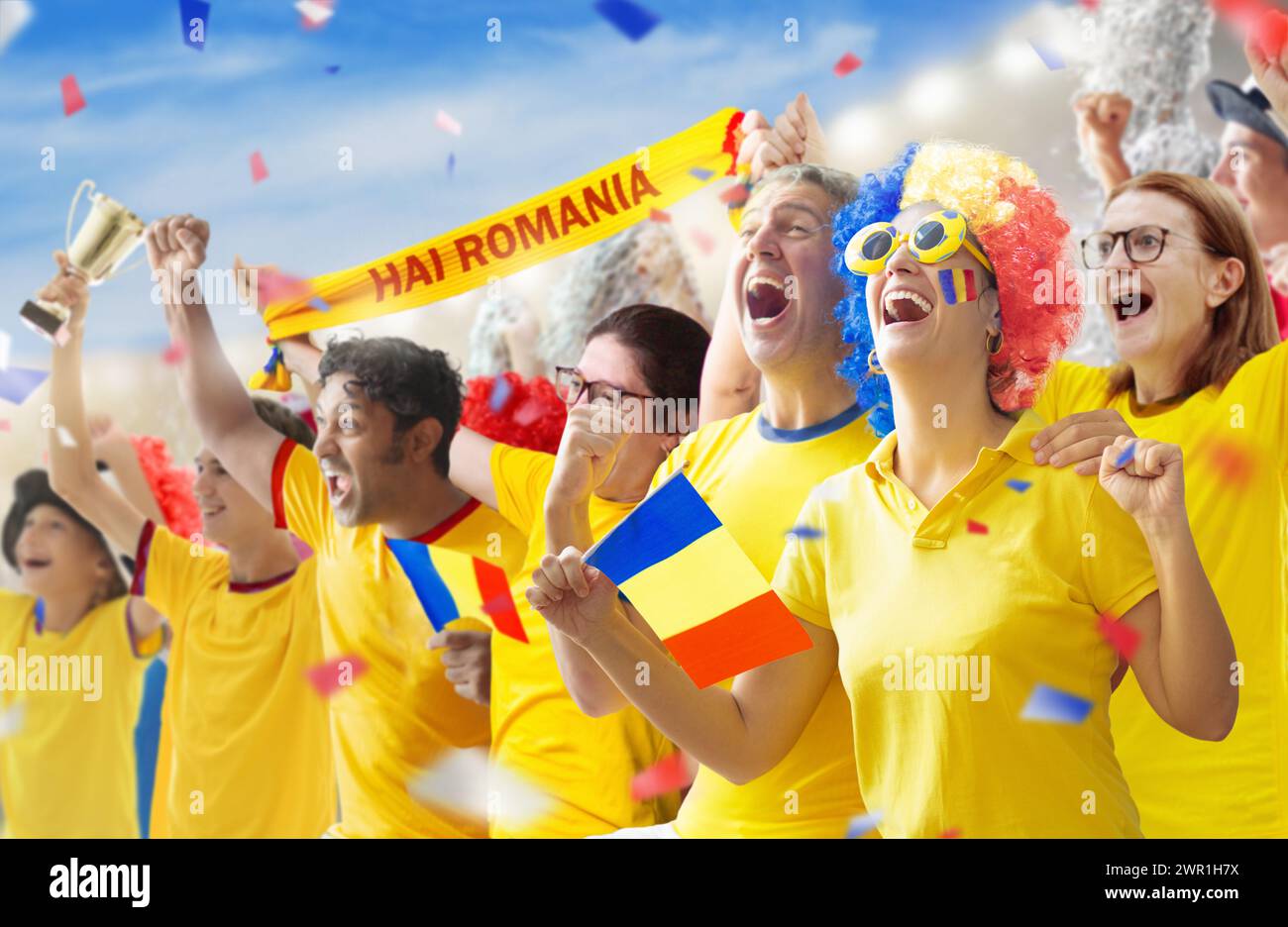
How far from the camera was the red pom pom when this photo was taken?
326 cm

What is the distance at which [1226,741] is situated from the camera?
2.64 metres

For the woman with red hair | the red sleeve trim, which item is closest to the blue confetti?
the red sleeve trim

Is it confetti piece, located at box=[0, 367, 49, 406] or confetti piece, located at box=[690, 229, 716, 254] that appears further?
confetti piece, located at box=[0, 367, 49, 406]

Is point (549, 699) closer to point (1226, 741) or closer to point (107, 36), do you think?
point (1226, 741)

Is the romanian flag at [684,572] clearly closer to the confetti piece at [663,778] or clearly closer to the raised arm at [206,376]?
the confetti piece at [663,778]

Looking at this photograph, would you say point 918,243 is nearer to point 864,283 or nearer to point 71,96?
point 864,283

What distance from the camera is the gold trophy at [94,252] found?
3.36 metres

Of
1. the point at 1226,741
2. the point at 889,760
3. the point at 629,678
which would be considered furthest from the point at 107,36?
the point at 1226,741

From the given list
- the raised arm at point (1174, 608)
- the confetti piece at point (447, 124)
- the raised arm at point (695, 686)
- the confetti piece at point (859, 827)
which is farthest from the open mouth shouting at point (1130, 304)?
the confetti piece at point (447, 124)

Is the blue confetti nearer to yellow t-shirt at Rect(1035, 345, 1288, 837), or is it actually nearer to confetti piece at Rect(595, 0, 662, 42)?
confetti piece at Rect(595, 0, 662, 42)

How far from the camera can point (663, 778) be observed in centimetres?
291

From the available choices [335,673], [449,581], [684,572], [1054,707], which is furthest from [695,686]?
[335,673]

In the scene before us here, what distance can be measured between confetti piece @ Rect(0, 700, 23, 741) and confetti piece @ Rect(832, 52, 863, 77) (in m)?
2.44

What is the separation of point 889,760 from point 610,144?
5.80 ft
